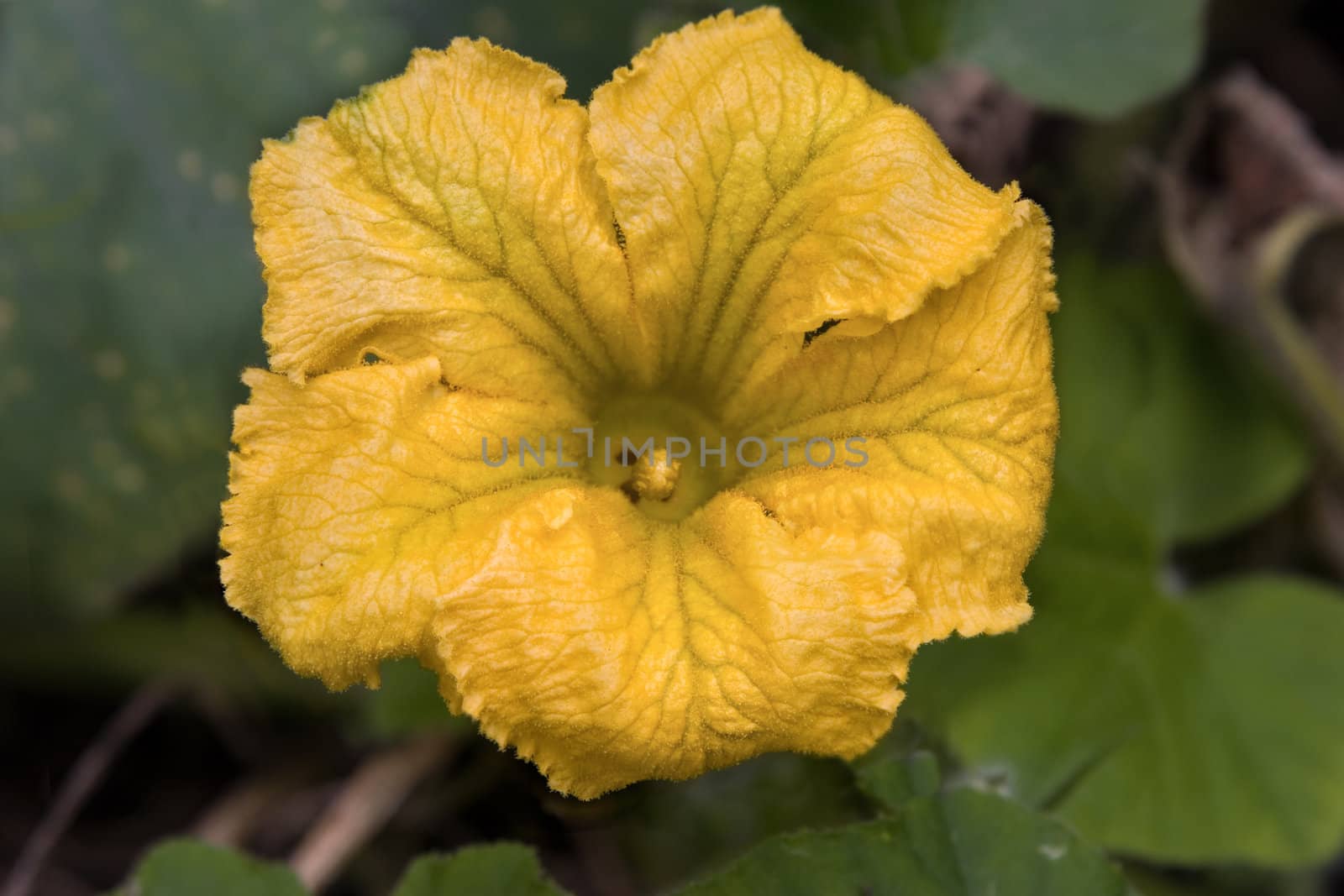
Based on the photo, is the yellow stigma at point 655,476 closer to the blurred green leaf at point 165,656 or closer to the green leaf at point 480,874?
the green leaf at point 480,874

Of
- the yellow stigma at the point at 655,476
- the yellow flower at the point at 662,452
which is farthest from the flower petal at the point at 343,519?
the yellow stigma at the point at 655,476

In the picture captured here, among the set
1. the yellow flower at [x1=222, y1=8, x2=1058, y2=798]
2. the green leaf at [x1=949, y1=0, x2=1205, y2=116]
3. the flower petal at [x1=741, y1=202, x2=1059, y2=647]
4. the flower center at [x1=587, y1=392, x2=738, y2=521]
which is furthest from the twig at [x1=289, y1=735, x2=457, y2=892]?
the green leaf at [x1=949, y1=0, x2=1205, y2=116]

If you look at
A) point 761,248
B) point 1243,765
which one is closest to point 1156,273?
point 1243,765

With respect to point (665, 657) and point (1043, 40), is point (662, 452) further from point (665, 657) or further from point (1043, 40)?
point (1043, 40)

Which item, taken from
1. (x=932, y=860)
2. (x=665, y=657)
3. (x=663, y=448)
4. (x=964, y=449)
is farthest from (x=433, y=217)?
(x=932, y=860)

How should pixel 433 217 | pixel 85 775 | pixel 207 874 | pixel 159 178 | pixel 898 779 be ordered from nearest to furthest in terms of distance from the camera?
1. pixel 433 217
2. pixel 898 779
3. pixel 207 874
4. pixel 159 178
5. pixel 85 775

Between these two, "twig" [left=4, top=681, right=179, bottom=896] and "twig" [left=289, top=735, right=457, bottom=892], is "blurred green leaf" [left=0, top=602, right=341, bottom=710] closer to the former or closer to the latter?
"twig" [left=4, top=681, right=179, bottom=896]

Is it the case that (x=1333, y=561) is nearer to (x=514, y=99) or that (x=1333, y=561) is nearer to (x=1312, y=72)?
(x=1312, y=72)
